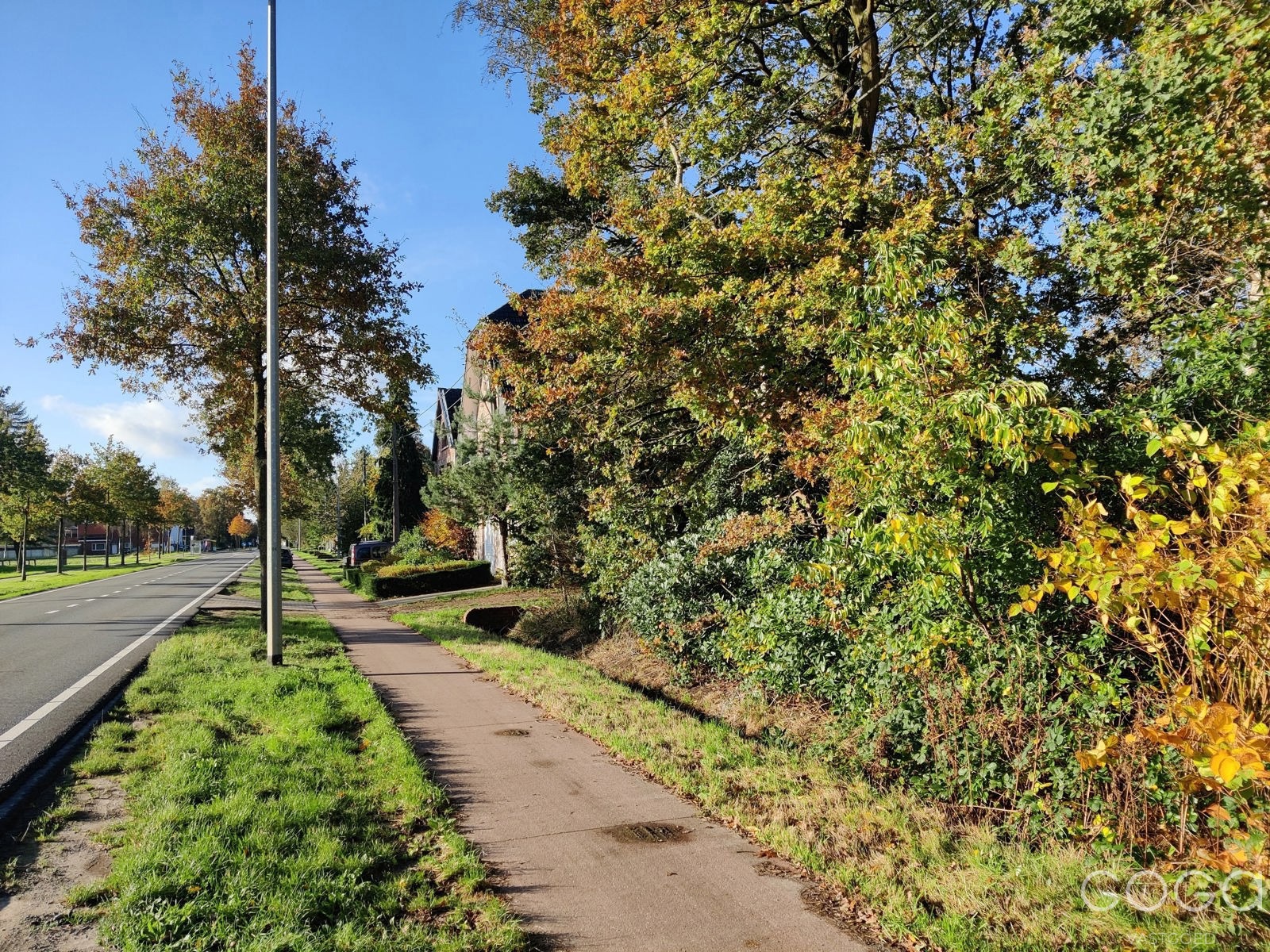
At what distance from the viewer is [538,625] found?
16797 mm

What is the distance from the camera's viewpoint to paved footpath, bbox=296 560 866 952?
3.70m

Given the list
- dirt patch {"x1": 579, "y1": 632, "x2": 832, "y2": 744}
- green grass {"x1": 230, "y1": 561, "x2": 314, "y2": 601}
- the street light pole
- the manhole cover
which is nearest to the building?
the street light pole

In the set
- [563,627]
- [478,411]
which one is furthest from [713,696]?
[478,411]

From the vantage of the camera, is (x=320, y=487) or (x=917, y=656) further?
(x=320, y=487)

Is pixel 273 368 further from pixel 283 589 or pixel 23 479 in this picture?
pixel 23 479

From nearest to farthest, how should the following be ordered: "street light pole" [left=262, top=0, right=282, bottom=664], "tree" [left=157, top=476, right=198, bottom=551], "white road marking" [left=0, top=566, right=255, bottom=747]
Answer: "white road marking" [left=0, top=566, right=255, bottom=747]
"street light pole" [left=262, top=0, right=282, bottom=664]
"tree" [left=157, top=476, right=198, bottom=551]

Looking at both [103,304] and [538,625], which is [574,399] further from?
[103,304]

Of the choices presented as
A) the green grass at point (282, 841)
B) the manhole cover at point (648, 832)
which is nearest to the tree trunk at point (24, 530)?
the green grass at point (282, 841)

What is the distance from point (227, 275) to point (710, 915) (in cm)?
1534

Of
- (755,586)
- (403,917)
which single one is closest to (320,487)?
(755,586)

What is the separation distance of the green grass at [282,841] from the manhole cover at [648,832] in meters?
0.90

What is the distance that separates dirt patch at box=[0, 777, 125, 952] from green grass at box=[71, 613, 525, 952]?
10 centimetres

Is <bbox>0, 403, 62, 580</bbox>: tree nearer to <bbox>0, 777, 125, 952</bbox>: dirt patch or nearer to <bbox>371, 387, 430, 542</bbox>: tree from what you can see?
<bbox>371, 387, 430, 542</bbox>: tree

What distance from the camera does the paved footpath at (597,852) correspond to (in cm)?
370
